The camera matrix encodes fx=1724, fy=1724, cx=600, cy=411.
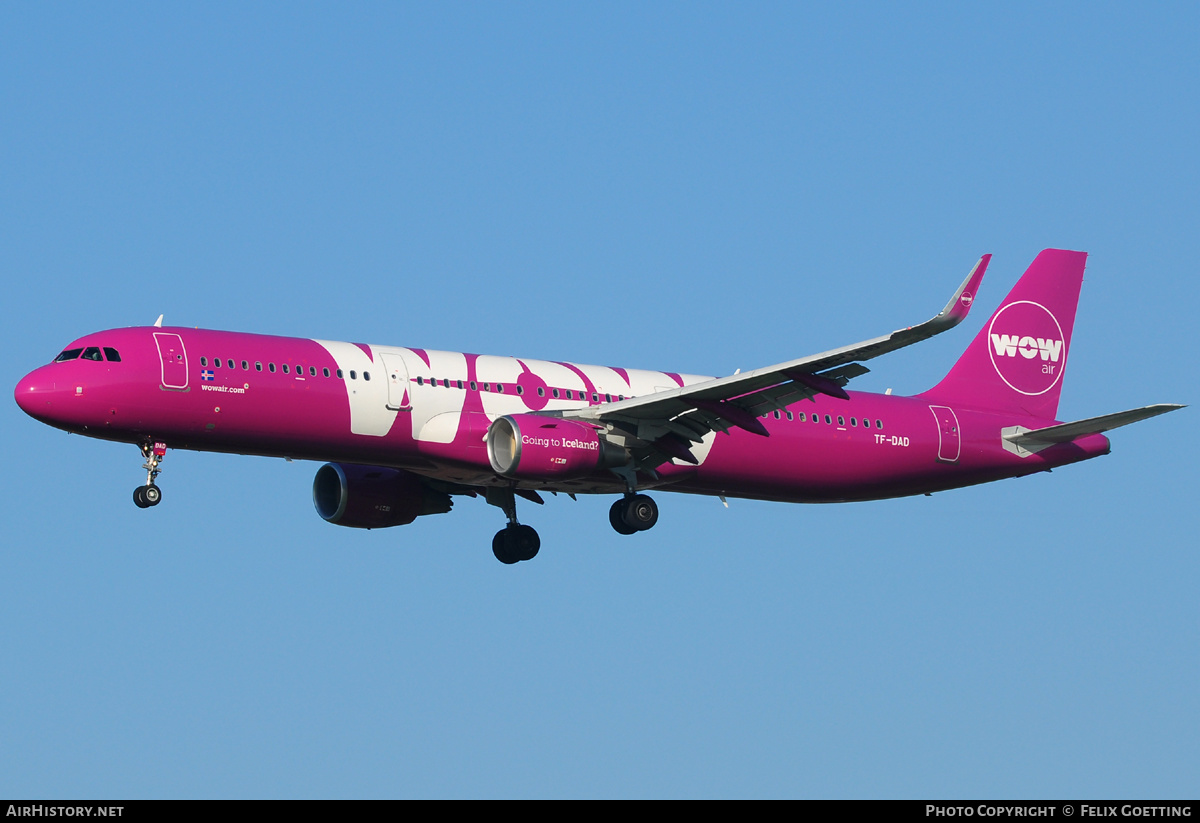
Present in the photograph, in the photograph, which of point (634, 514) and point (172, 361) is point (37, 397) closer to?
point (172, 361)

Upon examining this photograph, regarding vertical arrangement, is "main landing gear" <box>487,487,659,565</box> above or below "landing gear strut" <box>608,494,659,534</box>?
above

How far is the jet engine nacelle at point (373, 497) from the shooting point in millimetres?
46844

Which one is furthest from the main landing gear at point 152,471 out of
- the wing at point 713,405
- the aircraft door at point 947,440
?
the aircraft door at point 947,440

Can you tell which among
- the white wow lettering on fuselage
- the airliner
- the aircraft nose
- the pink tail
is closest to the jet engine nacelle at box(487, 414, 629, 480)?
the airliner

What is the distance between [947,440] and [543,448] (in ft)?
42.4

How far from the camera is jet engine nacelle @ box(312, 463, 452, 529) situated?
46.8m

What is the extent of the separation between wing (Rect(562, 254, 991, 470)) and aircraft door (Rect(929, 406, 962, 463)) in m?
6.22

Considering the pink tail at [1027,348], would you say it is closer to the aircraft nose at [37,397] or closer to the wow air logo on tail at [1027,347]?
the wow air logo on tail at [1027,347]

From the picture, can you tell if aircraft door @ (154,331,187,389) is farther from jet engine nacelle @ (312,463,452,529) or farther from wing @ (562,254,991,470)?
wing @ (562,254,991,470)

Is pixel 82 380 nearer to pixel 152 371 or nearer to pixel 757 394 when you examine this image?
pixel 152 371

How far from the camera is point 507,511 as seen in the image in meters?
48.5

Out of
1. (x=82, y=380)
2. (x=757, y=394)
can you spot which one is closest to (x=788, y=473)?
(x=757, y=394)

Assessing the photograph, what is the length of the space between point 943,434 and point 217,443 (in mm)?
20298

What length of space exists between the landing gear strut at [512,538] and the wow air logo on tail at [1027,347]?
14.7 meters
